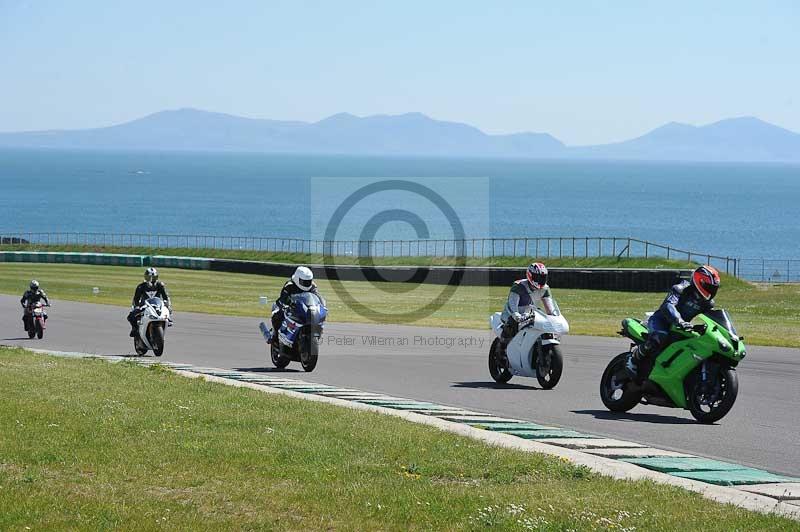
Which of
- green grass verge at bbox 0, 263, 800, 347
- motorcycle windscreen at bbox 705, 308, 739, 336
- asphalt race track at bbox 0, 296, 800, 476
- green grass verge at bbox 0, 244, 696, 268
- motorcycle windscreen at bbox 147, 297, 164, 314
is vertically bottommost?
asphalt race track at bbox 0, 296, 800, 476

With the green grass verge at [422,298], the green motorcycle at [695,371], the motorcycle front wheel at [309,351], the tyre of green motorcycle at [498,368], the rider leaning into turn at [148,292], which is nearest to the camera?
the green motorcycle at [695,371]

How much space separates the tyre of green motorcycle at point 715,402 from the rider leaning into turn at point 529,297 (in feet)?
11.4

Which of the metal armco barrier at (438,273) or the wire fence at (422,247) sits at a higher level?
the wire fence at (422,247)

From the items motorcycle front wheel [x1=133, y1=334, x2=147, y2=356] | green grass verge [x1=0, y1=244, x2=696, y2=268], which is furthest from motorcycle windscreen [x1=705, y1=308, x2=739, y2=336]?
green grass verge [x1=0, y1=244, x2=696, y2=268]

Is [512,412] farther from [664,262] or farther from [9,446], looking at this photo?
[664,262]

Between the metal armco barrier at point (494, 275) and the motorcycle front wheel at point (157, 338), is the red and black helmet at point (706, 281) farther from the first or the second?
the metal armco barrier at point (494, 275)

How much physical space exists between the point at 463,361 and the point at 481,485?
13325 mm

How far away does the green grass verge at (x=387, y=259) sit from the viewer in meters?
54.7

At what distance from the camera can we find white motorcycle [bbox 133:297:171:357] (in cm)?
2414

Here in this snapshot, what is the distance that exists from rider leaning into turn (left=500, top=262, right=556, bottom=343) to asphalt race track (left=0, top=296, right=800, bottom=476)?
1.11 meters

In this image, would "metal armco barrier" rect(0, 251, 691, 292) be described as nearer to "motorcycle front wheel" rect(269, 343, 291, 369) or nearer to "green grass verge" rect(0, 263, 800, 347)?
"green grass verge" rect(0, 263, 800, 347)

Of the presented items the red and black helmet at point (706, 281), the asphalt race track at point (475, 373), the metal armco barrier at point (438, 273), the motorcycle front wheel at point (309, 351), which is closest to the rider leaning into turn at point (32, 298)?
the asphalt race track at point (475, 373)

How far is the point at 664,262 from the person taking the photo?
53625 millimetres

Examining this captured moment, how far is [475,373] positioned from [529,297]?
3.09 meters
